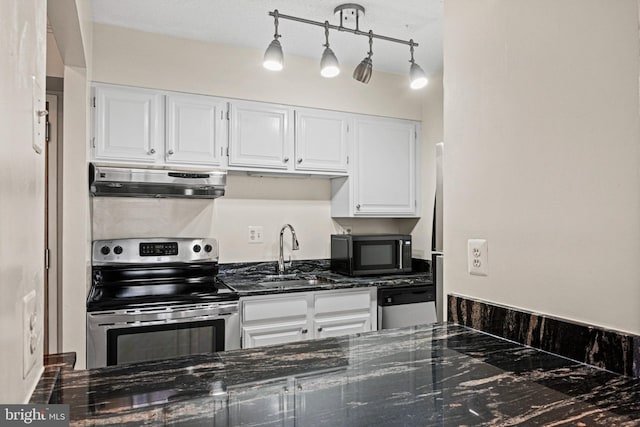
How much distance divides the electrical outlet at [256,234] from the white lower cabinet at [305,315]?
27.0 inches

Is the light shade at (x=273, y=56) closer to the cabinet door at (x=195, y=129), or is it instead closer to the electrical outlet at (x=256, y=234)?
the cabinet door at (x=195, y=129)

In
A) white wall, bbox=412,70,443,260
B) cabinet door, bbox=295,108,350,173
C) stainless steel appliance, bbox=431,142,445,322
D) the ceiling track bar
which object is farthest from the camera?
white wall, bbox=412,70,443,260

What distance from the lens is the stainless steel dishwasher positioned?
3.06 metres

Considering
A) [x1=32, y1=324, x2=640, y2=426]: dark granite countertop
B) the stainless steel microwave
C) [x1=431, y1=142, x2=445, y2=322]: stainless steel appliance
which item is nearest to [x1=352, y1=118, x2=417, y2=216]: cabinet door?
the stainless steel microwave

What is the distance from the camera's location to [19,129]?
694 mm

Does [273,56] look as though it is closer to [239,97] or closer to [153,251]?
[239,97]

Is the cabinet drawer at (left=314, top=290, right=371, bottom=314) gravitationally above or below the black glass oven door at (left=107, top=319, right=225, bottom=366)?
above

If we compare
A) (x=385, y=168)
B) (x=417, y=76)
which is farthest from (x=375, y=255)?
(x=417, y=76)

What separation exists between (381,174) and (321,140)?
0.59 metres

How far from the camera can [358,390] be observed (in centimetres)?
89

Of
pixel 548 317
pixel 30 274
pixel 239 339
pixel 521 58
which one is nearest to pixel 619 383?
pixel 548 317

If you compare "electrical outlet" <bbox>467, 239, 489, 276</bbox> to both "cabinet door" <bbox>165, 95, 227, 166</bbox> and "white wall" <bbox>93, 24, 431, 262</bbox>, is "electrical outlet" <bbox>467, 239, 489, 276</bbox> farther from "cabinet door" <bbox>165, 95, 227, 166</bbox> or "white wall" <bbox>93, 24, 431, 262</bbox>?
"white wall" <bbox>93, 24, 431, 262</bbox>

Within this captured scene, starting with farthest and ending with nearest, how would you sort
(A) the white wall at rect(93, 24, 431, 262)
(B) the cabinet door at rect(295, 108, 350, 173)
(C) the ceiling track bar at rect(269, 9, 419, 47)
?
(B) the cabinet door at rect(295, 108, 350, 173)
(A) the white wall at rect(93, 24, 431, 262)
(C) the ceiling track bar at rect(269, 9, 419, 47)

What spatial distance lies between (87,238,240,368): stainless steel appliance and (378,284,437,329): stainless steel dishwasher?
104 cm
